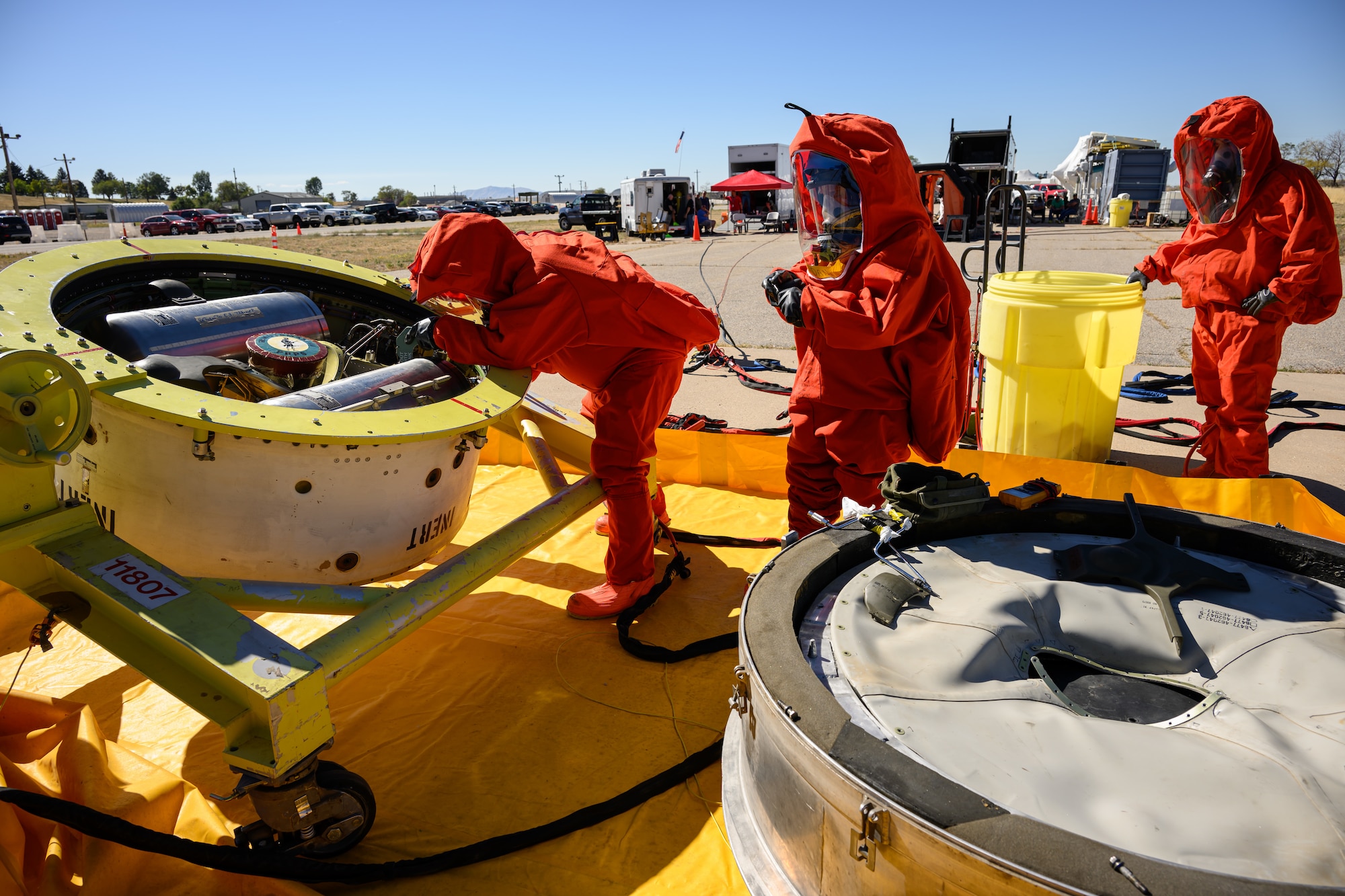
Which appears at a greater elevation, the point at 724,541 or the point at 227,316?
the point at 227,316

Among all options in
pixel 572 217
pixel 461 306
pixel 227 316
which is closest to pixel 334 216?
pixel 572 217

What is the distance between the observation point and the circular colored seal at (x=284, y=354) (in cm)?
269

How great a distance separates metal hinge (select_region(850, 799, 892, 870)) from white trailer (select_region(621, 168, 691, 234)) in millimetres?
26210

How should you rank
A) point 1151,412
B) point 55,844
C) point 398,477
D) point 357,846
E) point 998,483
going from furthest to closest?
1. point 1151,412
2. point 998,483
3. point 398,477
4. point 357,846
5. point 55,844

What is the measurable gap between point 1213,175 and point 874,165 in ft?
8.17

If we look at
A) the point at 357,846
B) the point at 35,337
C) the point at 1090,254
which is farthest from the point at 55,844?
the point at 1090,254

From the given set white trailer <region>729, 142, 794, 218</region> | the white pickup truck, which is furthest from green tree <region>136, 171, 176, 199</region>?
white trailer <region>729, 142, 794, 218</region>

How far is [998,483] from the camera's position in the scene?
3.77 meters

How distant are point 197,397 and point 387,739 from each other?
1.23 metres

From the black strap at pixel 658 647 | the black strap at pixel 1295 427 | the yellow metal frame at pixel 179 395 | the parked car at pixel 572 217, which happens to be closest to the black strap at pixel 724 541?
the black strap at pixel 658 647

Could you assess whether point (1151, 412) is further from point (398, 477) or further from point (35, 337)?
point (35, 337)

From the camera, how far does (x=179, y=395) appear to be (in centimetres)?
198

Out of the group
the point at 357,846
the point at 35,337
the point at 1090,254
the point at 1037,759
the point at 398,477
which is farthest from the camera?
the point at 1090,254

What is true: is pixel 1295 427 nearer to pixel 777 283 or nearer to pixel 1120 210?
pixel 777 283
